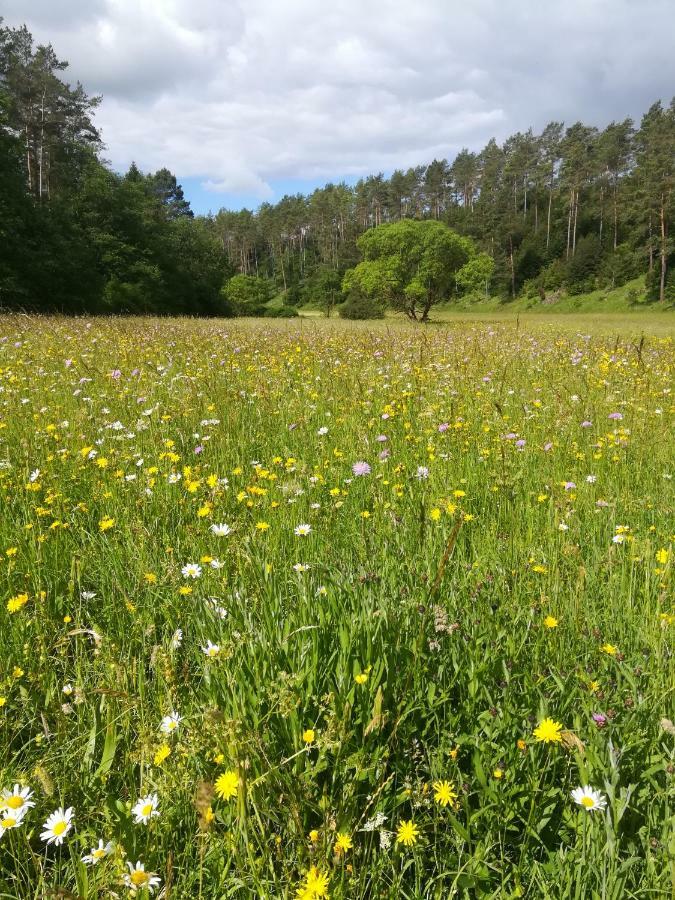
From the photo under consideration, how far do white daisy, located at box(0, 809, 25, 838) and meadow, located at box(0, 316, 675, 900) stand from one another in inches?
1.0

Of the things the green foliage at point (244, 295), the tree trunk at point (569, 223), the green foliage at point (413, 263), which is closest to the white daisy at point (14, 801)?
the green foliage at point (413, 263)

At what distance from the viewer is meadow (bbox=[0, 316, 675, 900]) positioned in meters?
1.20

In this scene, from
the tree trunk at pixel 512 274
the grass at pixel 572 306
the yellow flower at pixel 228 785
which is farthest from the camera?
the tree trunk at pixel 512 274

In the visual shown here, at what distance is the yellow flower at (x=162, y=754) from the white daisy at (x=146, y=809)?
72mm

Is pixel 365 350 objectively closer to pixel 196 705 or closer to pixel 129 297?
pixel 196 705

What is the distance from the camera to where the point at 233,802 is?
4.09 ft

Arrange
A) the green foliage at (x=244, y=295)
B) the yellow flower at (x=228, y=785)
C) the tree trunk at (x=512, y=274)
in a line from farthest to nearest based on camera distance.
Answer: the tree trunk at (x=512, y=274) → the green foliage at (x=244, y=295) → the yellow flower at (x=228, y=785)

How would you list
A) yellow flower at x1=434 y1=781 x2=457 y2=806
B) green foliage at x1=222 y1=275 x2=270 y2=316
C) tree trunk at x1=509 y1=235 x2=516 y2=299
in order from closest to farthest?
yellow flower at x1=434 y1=781 x2=457 y2=806
green foliage at x1=222 y1=275 x2=270 y2=316
tree trunk at x1=509 y1=235 x2=516 y2=299

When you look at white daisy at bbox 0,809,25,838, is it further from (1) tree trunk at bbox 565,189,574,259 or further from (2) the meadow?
(1) tree trunk at bbox 565,189,574,259

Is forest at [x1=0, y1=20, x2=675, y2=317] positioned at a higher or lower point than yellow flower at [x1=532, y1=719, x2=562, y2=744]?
higher

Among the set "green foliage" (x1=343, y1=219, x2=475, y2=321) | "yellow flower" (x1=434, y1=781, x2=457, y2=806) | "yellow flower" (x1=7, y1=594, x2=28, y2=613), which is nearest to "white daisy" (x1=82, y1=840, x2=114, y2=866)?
"yellow flower" (x1=434, y1=781, x2=457, y2=806)

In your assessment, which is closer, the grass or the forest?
the forest

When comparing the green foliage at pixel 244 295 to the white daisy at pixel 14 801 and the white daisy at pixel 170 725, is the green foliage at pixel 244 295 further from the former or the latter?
the white daisy at pixel 14 801

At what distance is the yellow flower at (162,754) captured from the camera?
4.19ft
